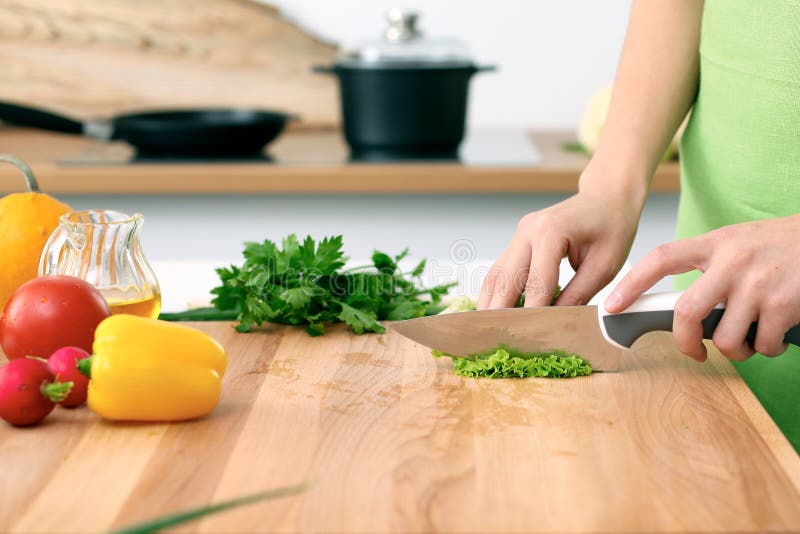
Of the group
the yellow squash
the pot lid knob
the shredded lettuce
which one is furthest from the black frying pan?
the shredded lettuce

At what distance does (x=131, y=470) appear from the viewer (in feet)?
2.81

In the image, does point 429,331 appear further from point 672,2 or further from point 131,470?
point 672,2

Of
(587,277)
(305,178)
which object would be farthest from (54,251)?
(305,178)

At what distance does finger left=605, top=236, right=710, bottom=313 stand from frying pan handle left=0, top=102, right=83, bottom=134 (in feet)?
5.41

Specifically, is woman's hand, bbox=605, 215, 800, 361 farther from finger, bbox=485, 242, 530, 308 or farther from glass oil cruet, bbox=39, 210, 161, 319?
glass oil cruet, bbox=39, 210, 161, 319

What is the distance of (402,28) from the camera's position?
2.34 meters

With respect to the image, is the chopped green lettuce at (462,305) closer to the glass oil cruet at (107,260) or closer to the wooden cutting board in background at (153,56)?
the glass oil cruet at (107,260)

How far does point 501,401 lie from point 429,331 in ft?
0.41

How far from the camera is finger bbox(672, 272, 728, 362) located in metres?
0.95

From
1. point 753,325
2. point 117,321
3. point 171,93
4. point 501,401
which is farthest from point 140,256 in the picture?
point 171,93

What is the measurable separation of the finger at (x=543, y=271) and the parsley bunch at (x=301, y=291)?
0.19 metres

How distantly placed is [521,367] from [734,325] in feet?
0.73

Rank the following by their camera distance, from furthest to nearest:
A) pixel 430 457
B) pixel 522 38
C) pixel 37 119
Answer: pixel 522 38
pixel 37 119
pixel 430 457

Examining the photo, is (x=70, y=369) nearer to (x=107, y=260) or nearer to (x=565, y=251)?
(x=107, y=260)
